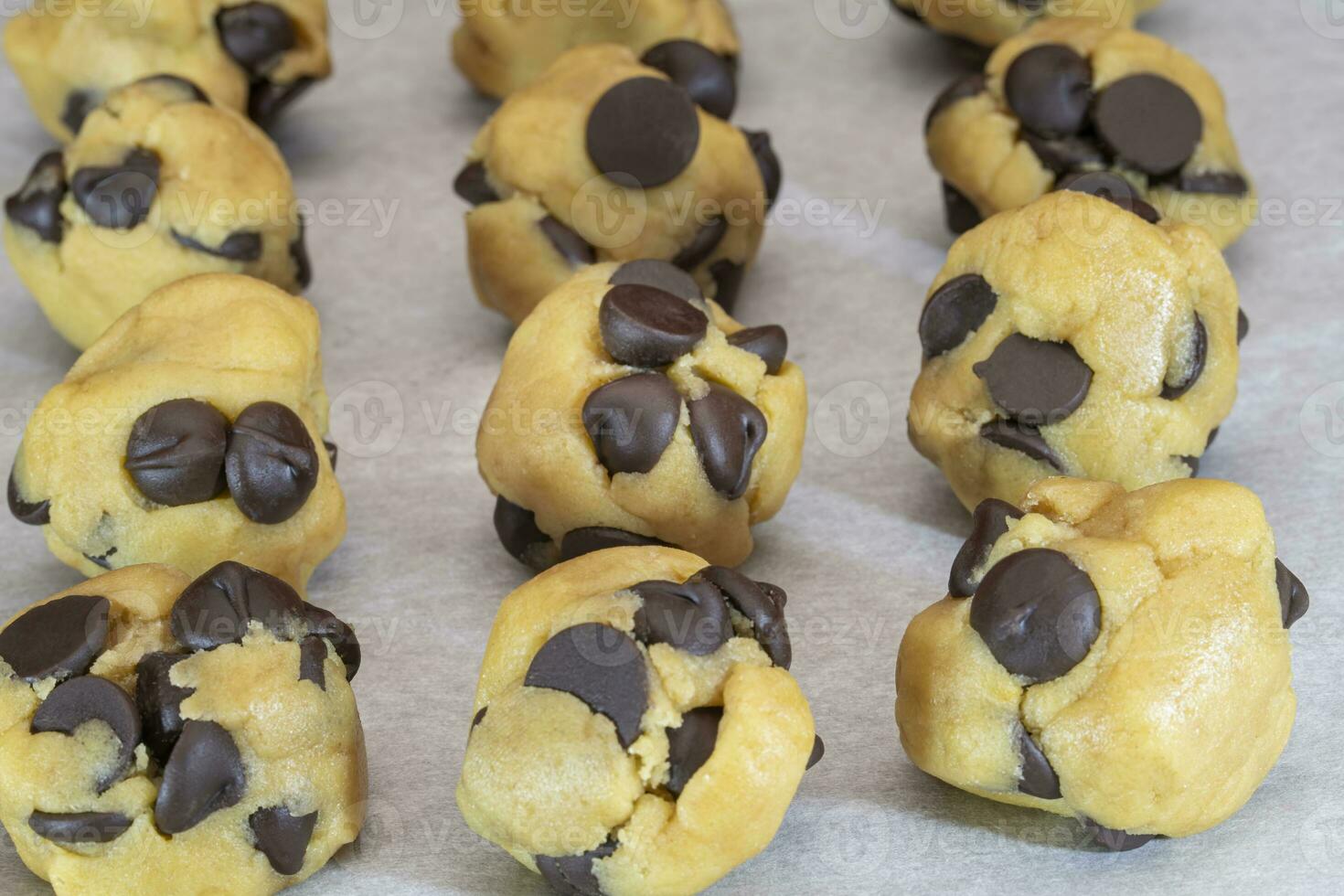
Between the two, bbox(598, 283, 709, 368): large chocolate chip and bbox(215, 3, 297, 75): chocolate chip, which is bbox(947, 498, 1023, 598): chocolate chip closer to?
bbox(598, 283, 709, 368): large chocolate chip

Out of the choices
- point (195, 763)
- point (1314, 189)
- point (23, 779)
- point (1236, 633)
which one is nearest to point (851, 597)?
point (1236, 633)

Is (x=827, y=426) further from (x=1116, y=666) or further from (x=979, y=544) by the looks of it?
(x=1116, y=666)

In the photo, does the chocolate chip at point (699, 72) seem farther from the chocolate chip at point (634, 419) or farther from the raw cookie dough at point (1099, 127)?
the chocolate chip at point (634, 419)

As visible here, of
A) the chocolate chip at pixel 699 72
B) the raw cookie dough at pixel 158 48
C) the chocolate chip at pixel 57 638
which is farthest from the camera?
the raw cookie dough at pixel 158 48

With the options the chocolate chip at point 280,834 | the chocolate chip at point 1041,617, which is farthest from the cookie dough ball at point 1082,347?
the chocolate chip at point 280,834

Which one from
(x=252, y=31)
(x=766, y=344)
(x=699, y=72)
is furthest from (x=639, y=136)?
(x=252, y=31)

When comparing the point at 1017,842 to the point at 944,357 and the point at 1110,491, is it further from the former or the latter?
the point at 944,357

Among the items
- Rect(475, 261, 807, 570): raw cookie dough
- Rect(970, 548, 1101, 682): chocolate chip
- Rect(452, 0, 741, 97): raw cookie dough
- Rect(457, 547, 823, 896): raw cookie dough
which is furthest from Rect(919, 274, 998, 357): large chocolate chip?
Rect(452, 0, 741, 97): raw cookie dough
